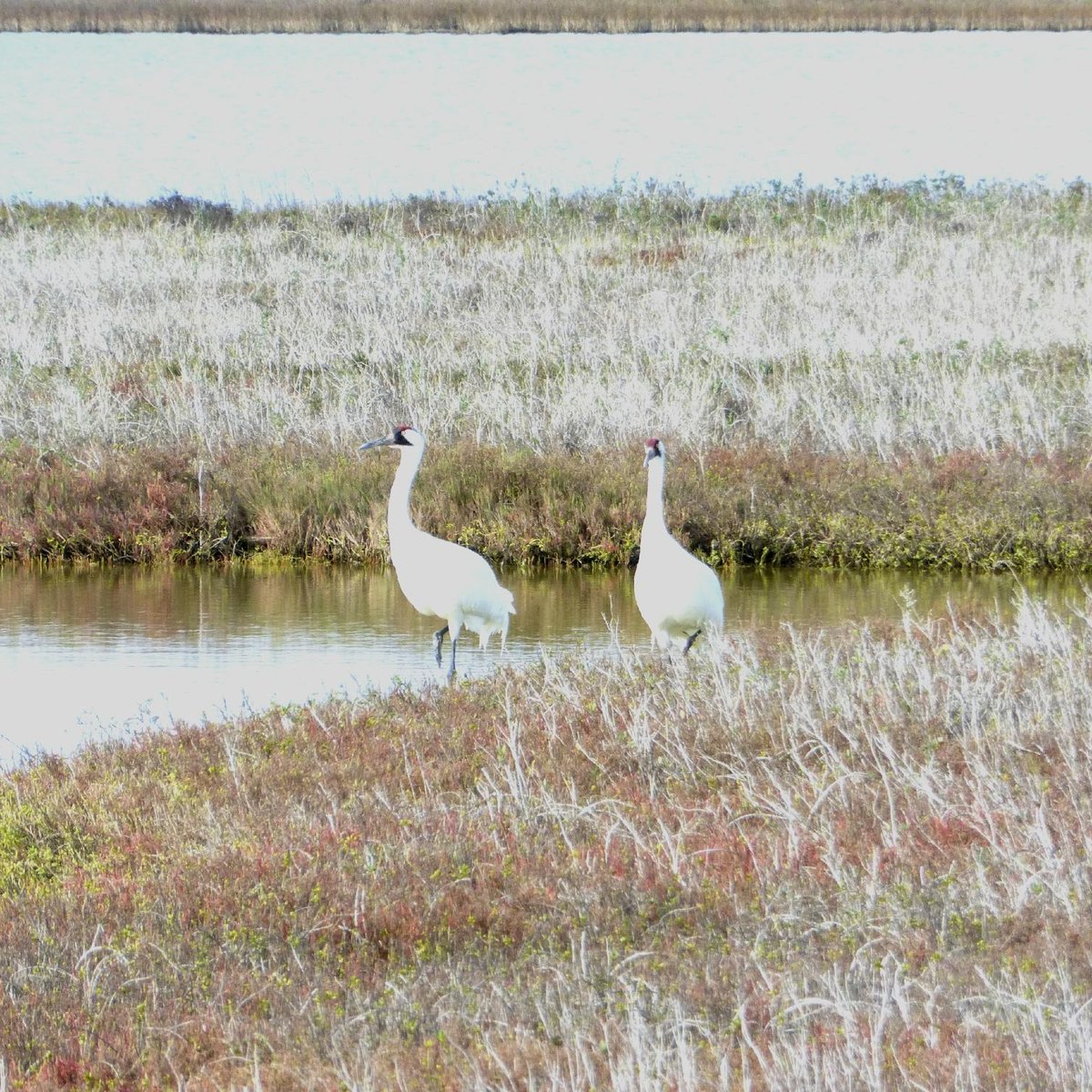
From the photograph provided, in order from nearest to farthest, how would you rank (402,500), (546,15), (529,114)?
1. (402,500)
2. (529,114)
3. (546,15)

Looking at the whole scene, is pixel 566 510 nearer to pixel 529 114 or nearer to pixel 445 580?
pixel 445 580

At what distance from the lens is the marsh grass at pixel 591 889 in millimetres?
4051

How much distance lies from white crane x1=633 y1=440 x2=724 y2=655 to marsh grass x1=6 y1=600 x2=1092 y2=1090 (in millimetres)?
1039

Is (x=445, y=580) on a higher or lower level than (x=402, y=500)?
lower

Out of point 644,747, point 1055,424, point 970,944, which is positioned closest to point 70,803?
point 644,747

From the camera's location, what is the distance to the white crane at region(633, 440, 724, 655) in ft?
28.4

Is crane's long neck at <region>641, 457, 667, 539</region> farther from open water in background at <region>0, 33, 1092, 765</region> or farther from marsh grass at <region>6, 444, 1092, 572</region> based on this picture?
marsh grass at <region>6, 444, 1092, 572</region>

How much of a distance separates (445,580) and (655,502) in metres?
1.19

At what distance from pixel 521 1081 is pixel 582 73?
5516 centimetres

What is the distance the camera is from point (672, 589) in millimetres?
8656

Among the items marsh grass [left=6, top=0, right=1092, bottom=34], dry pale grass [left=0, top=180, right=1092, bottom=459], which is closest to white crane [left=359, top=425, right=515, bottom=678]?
dry pale grass [left=0, top=180, right=1092, bottom=459]

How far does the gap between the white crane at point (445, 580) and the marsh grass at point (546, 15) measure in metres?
50.0

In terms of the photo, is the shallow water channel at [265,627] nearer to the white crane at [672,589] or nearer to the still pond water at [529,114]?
the white crane at [672,589]

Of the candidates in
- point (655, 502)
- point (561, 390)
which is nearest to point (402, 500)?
point (655, 502)
